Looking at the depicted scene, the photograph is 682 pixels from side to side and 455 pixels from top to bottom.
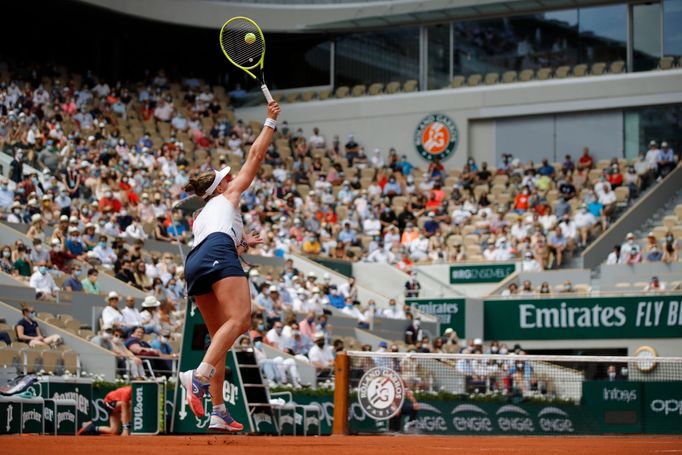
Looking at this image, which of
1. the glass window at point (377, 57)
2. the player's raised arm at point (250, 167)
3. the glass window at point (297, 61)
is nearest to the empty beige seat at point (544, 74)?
the glass window at point (377, 57)

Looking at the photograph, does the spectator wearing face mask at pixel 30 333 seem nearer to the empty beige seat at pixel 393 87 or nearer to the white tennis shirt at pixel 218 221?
the white tennis shirt at pixel 218 221

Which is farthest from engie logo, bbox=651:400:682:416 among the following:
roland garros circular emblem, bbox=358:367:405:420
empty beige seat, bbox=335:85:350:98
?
empty beige seat, bbox=335:85:350:98

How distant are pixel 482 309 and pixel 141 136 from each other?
10.6 metres

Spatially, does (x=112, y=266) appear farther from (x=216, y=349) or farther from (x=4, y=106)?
(x=216, y=349)

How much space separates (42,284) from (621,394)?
979 cm

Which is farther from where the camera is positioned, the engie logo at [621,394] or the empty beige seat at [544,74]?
the empty beige seat at [544,74]

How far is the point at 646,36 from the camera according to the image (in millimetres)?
36562

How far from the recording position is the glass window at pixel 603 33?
121 ft

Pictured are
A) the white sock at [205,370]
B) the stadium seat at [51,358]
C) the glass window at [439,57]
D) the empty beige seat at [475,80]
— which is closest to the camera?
the white sock at [205,370]

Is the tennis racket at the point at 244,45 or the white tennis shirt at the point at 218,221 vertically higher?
the tennis racket at the point at 244,45

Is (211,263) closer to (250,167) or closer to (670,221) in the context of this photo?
(250,167)

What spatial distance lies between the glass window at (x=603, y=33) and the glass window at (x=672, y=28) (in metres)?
1.19

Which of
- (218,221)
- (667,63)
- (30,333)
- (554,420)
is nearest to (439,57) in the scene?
(667,63)

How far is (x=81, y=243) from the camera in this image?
23031 mm
